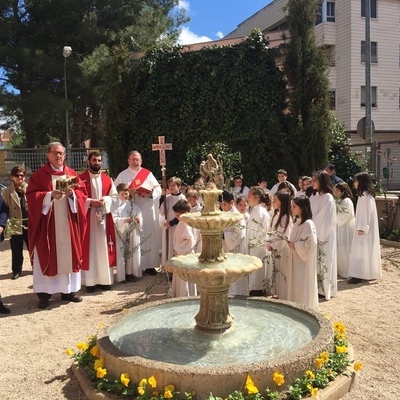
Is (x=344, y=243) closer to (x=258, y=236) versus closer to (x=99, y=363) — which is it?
(x=258, y=236)

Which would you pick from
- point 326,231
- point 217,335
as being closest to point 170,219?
point 326,231

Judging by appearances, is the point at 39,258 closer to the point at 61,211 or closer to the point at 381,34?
the point at 61,211

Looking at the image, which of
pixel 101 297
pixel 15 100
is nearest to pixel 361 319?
pixel 101 297

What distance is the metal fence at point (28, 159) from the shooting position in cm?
1736

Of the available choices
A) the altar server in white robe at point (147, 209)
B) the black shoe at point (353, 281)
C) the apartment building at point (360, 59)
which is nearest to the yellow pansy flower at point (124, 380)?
the altar server in white robe at point (147, 209)

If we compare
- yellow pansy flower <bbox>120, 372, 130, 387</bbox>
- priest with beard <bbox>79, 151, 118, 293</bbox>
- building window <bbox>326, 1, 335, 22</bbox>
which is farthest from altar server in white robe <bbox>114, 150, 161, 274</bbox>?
building window <bbox>326, 1, 335, 22</bbox>

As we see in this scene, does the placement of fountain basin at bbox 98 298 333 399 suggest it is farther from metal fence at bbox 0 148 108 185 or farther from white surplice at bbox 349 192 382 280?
metal fence at bbox 0 148 108 185

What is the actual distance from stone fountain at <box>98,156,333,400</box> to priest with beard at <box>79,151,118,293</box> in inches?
113

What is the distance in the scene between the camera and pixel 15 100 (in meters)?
20.4

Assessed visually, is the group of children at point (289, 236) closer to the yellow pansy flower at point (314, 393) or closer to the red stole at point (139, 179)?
the red stole at point (139, 179)

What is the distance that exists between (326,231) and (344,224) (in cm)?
176

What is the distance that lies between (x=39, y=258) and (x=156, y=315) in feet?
8.51

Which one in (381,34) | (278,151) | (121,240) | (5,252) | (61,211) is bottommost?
(5,252)

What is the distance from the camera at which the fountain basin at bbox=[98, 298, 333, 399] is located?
12.0ft
